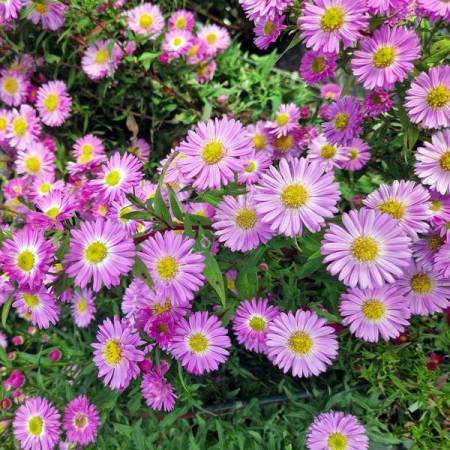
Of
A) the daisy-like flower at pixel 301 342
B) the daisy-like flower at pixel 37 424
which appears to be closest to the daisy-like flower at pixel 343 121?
the daisy-like flower at pixel 301 342

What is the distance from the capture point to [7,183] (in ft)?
6.48

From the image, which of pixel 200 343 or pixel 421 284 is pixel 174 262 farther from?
pixel 421 284

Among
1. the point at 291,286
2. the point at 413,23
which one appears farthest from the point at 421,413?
the point at 413,23

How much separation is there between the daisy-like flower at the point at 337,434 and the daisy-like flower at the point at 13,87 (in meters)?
1.81

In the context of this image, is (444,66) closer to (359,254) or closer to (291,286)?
(359,254)

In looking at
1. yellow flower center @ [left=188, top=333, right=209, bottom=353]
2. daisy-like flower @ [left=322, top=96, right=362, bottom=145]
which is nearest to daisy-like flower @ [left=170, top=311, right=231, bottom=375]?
yellow flower center @ [left=188, top=333, right=209, bottom=353]

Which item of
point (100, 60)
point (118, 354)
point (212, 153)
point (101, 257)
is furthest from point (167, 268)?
point (100, 60)

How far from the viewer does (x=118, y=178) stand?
1185 mm

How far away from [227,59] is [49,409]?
1668 millimetres

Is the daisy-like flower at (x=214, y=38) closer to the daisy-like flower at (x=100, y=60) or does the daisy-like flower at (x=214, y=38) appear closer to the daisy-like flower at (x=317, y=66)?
the daisy-like flower at (x=100, y=60)

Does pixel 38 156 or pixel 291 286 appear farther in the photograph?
pixel 38 156

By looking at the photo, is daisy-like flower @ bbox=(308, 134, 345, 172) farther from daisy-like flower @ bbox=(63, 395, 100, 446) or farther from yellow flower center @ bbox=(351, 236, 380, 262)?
daisy-like flower @ bbox=(63, 395, 100, 446)

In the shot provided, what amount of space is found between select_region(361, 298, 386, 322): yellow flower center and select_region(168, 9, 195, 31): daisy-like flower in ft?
4.48

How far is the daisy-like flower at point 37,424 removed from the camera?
4.59ft
